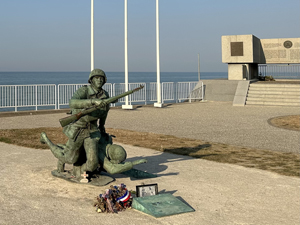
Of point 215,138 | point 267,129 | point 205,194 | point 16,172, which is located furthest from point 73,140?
point 267,129

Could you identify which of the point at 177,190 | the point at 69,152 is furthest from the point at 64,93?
the point at 177,190

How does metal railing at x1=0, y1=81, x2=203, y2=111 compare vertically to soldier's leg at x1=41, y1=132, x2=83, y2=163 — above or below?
above

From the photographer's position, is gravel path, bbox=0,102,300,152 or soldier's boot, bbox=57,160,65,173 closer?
soldier's boot, bbox=57,160,65,173

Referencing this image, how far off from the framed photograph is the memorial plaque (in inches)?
6.4

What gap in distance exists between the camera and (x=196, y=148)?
38.5ft

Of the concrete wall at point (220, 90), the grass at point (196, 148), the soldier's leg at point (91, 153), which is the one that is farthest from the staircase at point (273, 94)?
the soldier's leg at point (91, 153)

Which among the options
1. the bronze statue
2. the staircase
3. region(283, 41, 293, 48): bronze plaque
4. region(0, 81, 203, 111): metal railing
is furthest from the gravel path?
region(283, 41, 293, 48): bronze plaque

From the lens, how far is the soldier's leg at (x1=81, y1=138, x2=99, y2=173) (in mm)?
7539

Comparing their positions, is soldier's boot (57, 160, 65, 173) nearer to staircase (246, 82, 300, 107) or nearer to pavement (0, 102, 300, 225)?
pavement (0, 102, 300, 225)

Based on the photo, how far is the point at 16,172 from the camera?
8.84 meters

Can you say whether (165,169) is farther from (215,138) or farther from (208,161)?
(215,138)

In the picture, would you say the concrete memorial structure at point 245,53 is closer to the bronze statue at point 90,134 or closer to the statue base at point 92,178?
the statue base at point 92,178

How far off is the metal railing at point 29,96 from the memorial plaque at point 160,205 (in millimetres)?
16134

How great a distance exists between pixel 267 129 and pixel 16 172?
9.49 metres
